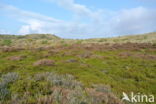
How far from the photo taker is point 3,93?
211 inches

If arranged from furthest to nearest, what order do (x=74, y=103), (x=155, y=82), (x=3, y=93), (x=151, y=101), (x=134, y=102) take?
(x=155, y=82) < (x=151, y=101) < (x=134, y=102) < (x=3, y=93) < (x=74, y=103)

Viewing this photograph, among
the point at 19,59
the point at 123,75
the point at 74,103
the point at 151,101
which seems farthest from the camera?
the point at 19,59

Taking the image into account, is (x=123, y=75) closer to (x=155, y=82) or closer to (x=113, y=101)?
(x=155, y=82)

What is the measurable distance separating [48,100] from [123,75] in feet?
25.8

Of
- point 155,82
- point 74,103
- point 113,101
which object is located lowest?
point 155,82

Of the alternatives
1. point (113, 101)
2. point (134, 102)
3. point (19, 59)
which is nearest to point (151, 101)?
point (134, 102)

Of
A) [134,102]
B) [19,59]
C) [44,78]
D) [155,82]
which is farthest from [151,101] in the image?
[19,59]

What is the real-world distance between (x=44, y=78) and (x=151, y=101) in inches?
196

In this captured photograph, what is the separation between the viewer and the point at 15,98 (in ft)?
16.1

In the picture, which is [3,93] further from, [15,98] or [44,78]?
[44,78]

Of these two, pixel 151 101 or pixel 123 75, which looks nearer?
pixel 151 101

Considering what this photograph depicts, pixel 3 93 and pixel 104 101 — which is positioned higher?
pixel 3 93

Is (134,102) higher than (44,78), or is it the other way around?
(44,78)

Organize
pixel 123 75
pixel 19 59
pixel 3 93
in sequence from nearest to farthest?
1. pixel 3 93
2. pixel 123 75
3. pixel 19 59
